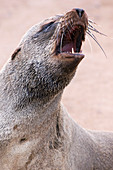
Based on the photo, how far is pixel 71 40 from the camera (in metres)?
3.35

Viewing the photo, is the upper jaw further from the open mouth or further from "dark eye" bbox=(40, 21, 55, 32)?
"dark eye" bbox=(40, 21, 55, 32)

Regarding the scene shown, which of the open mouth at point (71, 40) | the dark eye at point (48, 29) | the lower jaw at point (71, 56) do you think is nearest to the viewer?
the lower jaw at point (71, 56)

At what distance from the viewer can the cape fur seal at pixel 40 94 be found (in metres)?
3.30

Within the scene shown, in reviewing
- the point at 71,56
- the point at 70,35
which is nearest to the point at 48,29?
the point at 70,35

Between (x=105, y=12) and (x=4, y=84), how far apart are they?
12.9 m

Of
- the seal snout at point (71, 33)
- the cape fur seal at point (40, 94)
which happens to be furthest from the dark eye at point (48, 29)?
the seal snout at point (71, 33)

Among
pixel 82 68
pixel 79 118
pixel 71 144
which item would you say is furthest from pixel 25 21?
pixel 71 144

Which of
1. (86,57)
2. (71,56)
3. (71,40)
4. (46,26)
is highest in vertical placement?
(46,26)

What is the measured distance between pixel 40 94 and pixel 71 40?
567 millimetres

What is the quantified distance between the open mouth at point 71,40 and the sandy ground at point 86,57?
413 millimetres

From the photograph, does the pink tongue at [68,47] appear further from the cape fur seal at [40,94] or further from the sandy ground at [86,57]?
the sandy ground at [86,57]

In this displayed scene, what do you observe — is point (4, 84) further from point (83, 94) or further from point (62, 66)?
point (83, 94)

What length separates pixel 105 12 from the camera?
1588 cm

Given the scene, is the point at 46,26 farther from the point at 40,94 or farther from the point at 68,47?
the point at 40,94
